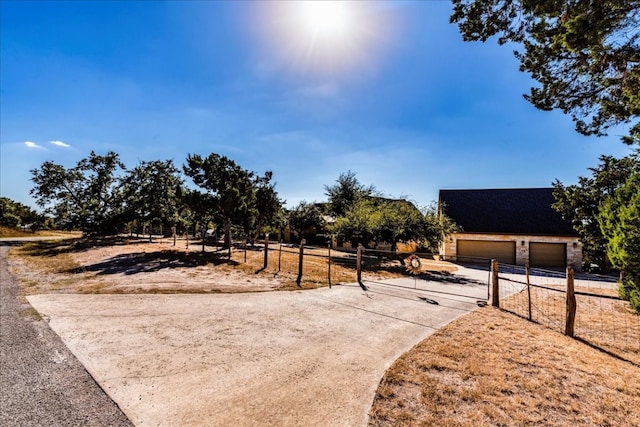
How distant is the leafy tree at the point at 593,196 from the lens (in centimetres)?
1271

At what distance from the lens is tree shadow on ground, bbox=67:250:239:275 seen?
12438 millimetres

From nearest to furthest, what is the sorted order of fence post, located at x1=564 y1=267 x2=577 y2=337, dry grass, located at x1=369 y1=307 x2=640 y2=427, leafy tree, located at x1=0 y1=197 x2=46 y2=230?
dry grass, located at x1=369 y1=307 x2=640 y2=427, fence post, located at x1=564 y1=267 x2=577 y2=337, leafy tree, located at x1=0 y1=197 x2=46 y2=230

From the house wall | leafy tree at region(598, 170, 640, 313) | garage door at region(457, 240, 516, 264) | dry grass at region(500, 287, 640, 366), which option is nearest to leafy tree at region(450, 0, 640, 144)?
leafy tree at region(598, 170, 640, 313)

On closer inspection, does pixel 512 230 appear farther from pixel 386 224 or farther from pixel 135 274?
pixel 135 274

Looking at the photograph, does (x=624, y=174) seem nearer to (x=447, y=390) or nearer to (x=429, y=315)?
(x=429, y=315)

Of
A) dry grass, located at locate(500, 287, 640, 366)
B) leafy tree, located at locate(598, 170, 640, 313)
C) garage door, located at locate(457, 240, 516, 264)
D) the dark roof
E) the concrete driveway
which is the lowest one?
dry grass, located at locate(500, 287, 640, 366)

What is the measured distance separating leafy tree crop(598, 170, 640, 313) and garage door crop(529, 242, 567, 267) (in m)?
21.3

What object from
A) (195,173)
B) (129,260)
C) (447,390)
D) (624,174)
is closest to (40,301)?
(129,260)

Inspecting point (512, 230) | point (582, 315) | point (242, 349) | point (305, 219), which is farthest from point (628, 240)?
point (305, 219)

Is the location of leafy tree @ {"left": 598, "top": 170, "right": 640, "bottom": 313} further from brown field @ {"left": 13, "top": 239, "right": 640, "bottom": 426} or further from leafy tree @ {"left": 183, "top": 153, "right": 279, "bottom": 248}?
leafy tree @ {"left": 183, "top": 153, "right": 279, "bottom": 248}

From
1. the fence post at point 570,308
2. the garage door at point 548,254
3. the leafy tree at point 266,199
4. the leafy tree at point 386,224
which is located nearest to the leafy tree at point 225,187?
the leafy tree at point 266,199

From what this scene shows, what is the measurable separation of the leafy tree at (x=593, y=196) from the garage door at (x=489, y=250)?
821 centimetres

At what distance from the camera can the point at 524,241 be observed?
2364 cm

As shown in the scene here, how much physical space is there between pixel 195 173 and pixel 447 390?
62.7ft
